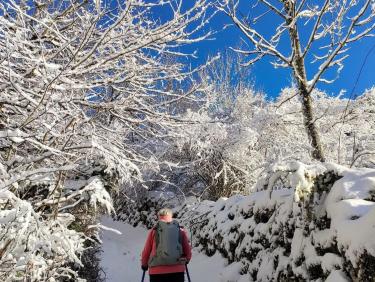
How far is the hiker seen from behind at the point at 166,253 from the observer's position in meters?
5.26

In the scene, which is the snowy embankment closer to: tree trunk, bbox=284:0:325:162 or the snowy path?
Result: the snowy path

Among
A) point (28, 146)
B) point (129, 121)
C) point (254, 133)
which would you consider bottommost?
point (28, 146)

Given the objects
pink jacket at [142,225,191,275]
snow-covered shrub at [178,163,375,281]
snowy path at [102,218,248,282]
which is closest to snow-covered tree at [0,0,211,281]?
pink jacket at [142,225,191,275]

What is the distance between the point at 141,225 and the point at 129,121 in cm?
1341

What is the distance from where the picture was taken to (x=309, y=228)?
4.14m

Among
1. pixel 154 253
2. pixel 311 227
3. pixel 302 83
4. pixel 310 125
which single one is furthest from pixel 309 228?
pixel 302 83

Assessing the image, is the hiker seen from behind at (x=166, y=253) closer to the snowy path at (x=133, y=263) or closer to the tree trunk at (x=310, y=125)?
the snowy path at (x=133, y=263)

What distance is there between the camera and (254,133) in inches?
508

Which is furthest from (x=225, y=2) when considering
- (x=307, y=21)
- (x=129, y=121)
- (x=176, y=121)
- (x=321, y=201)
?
(x=321, y=201)

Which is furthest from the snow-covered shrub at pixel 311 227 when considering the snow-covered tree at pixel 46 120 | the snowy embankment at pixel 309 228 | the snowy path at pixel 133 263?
the snow-covered tree at pixel 46 120

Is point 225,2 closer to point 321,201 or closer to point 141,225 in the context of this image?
point 321,201

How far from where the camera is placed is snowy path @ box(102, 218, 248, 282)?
23.3 ft

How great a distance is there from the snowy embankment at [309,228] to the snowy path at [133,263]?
1.22 feet

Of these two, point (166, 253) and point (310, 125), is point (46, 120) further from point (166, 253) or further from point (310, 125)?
point (310, 125)
